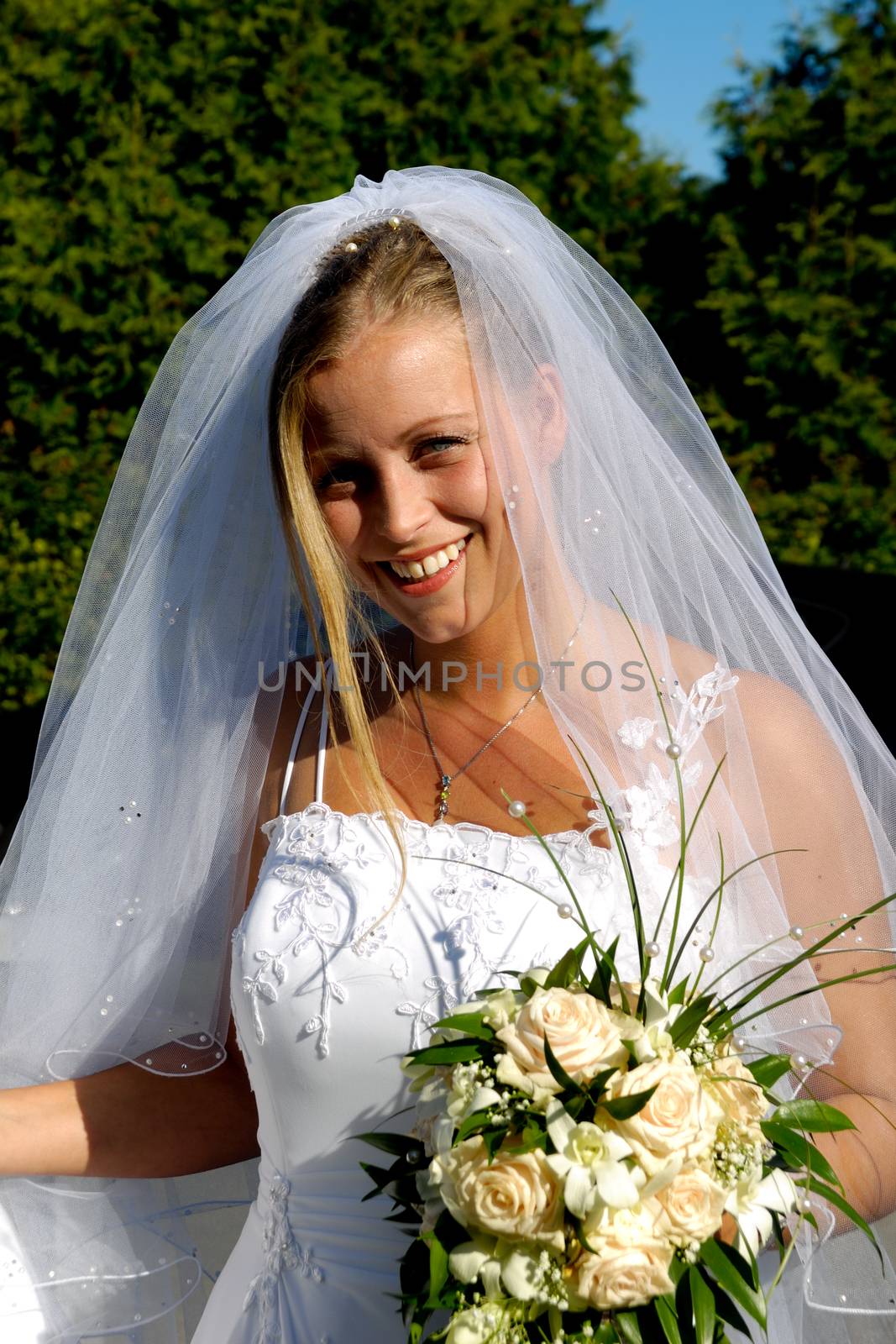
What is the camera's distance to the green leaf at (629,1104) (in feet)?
4.17

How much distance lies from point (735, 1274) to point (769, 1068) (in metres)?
0.23

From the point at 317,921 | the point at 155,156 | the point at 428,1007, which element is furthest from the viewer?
the point at 155,156

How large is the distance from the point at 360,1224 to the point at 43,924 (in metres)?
0.75

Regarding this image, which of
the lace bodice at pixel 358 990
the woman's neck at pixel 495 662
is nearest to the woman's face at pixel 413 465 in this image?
the woman's neck at pixel 495 662

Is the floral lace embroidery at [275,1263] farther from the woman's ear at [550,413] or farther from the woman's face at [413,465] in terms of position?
the woman's ear at [550,413]

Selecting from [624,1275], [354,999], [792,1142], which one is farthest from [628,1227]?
[354,999]

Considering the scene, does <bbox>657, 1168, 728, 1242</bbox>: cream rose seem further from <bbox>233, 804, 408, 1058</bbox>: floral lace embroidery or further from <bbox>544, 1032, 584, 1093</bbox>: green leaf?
<bbox>233, 804, 408, 1058</bbox>: floral lace embroidery

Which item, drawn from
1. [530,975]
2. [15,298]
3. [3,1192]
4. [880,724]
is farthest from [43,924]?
[15,298]

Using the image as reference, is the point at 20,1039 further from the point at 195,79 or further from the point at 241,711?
the point at 195,79

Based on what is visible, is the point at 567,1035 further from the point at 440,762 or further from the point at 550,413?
the point at 550,413

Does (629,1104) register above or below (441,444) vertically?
below

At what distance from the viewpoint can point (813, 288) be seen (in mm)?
5590

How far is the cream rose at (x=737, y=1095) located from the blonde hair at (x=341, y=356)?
0.66 m

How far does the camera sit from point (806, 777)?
185 centimetres
